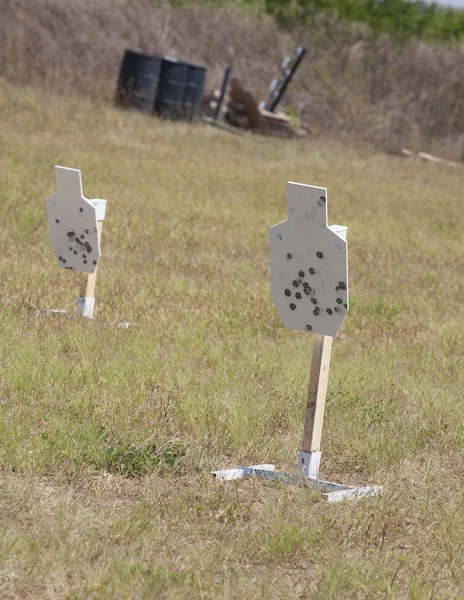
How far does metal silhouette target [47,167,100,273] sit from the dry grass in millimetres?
13582

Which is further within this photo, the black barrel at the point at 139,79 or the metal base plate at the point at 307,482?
the black barrel at the point at 139,79

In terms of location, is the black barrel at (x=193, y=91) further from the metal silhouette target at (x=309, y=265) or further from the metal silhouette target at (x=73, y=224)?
the metal silhouette target at (x=309, y=265)

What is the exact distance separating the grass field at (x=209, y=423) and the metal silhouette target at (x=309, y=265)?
757mm

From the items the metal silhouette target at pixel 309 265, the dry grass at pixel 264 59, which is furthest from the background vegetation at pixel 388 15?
the metal silhouette target at pixel 309 265

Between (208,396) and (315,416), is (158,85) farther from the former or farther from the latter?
(315,416)

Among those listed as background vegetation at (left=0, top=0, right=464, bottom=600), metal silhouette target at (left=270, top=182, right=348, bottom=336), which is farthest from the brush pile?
metal silhouette target at (left=270, top=182, right=348, bottom=336)

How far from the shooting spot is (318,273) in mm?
4441

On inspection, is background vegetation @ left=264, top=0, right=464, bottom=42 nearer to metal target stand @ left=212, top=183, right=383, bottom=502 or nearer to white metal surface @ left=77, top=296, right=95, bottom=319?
white metal surface @ left=77, top=296, right=95, bottom=319

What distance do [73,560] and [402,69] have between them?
26.0 m

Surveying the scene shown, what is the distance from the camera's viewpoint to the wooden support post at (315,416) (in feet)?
14.6

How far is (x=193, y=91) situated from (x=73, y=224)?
13.6 metres

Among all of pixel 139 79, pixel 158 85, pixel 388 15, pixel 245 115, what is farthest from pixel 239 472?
pixel 388 15

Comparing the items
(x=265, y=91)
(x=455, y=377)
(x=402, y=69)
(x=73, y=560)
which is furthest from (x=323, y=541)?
(x=402, y=69)

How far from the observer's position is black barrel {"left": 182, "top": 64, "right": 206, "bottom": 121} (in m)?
19.4
